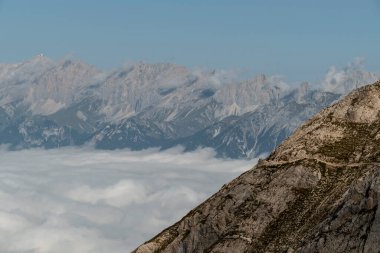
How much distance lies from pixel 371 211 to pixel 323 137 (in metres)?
40.8

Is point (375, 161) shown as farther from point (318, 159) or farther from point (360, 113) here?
point (360, 113)

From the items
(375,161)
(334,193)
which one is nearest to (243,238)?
(334,193)

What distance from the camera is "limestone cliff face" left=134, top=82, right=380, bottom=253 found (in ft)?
340

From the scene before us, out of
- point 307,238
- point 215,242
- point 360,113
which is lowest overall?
point 215,242

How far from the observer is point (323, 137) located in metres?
141

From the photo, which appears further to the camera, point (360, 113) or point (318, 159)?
point (360, 113)

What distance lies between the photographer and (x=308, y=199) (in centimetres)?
12525

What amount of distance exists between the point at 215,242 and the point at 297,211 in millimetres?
16638

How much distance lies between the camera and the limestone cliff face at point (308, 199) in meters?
104

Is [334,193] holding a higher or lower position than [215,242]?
higher

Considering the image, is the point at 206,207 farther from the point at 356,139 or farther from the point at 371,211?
the point at 371,211

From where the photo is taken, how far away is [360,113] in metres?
146

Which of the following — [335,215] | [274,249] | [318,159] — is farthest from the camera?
[318,159]

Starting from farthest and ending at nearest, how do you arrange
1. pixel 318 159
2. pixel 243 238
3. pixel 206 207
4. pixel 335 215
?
1. pixel 206 207
2. pixel 318 159
3. pixel 243 238
4. pixel 335 215
